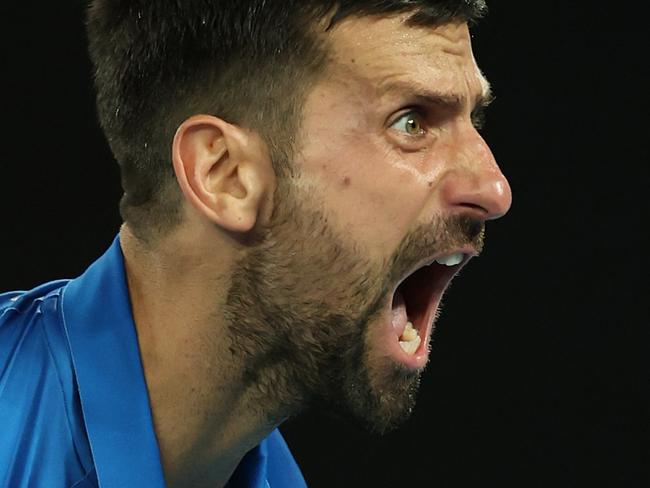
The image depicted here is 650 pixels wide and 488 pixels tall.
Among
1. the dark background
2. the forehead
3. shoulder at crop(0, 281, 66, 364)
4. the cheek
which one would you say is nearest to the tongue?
the cheek

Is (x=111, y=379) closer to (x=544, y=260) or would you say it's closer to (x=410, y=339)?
(x=410, y=339)

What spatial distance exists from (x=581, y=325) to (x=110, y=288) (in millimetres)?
917

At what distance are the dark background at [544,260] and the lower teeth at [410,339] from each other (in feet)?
2.17

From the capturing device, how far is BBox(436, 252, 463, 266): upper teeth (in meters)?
1.46

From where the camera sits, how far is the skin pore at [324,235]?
1415 mm

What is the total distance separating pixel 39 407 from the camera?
1439 millimetres

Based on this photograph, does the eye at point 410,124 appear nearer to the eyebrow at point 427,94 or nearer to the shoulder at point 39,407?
the eyebrow at point 427,94

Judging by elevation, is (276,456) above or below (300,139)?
below

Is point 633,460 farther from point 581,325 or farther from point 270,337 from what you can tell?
point 270,337

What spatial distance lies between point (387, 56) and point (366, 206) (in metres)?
0.15

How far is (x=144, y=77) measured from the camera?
1470 mm

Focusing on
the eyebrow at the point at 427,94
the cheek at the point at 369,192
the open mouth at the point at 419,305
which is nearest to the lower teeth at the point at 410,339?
the open mouth at the point at 419,305

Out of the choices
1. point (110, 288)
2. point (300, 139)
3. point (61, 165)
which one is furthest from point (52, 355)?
point (61, 165)

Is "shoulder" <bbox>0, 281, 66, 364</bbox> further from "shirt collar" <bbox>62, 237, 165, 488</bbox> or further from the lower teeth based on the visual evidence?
the lower teeth
